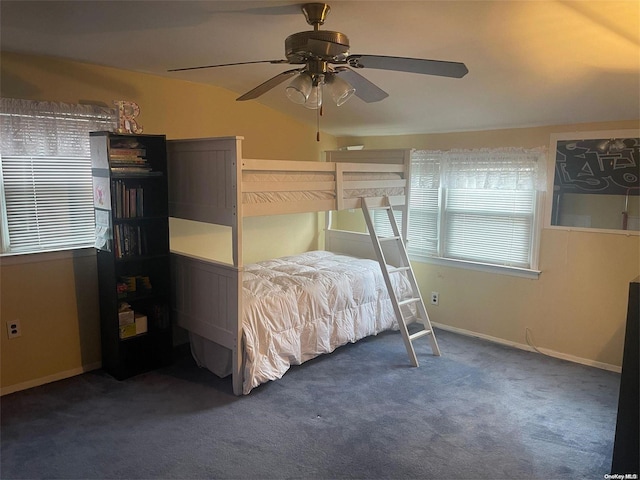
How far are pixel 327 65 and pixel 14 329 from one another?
2.72 m

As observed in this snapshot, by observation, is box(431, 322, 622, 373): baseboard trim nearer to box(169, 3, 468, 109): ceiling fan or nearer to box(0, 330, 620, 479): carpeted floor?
box(0, 330, 620, 479): carpeted floor

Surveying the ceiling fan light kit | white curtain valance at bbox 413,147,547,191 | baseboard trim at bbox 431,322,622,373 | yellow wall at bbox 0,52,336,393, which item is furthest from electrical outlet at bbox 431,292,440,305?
the ceiling fan light kit

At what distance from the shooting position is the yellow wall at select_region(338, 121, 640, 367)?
3.44 m

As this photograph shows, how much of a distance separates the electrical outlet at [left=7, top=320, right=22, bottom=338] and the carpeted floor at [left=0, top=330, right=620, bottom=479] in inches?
16.0

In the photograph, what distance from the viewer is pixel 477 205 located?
4141mm

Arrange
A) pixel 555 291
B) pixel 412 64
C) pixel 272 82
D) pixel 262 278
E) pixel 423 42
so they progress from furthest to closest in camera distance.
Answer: pixel 555 291, pixel 262 278, pixel 423 42, pixel 272 82, pixel 412 64

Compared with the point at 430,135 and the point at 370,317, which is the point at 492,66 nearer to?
the point at 430,135

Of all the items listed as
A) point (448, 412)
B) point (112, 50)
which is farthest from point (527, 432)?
point (112, 50)

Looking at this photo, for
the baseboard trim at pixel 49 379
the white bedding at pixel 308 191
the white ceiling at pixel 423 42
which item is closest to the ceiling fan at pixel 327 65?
the white ceiling at pixel 423 42

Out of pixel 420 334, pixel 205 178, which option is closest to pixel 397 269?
pixel 420 334

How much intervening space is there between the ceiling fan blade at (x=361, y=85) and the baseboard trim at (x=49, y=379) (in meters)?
2.80

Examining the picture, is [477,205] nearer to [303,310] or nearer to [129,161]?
[303,310]

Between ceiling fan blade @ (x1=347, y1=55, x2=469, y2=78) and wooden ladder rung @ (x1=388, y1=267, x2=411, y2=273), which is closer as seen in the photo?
ceiling fan blade @ (x1=347, y1=55, x2=469, y2=78)

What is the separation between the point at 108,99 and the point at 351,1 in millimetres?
2070
